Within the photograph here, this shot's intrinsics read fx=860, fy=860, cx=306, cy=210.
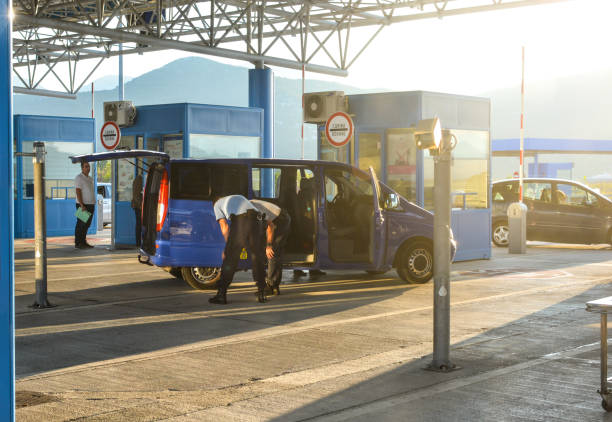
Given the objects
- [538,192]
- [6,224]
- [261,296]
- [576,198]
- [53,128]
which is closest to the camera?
[6,224]

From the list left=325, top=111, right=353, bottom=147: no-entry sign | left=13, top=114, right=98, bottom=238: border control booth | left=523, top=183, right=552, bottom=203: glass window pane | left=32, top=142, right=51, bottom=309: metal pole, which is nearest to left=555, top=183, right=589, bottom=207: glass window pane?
left=523, top=183, right=552, bottom=203: glass window pane

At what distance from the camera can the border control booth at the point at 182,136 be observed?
19.1 metres

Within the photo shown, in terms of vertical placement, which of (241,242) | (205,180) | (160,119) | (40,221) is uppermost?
(160,119)

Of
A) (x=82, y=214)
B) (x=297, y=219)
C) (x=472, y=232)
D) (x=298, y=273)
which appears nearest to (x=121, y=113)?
(x=82, y=214)

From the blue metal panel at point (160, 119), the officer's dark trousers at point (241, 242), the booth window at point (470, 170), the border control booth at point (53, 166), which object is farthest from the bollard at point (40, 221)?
the border control booth at point (53, 166)

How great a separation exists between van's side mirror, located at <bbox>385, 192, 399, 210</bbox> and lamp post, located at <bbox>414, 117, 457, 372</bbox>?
18.2 ft

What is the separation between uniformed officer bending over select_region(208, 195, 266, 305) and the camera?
34.9ft

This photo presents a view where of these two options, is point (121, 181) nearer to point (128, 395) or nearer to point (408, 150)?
point (408, 150)

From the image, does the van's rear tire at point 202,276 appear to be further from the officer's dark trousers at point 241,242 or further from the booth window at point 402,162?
the booth window at point 402,162

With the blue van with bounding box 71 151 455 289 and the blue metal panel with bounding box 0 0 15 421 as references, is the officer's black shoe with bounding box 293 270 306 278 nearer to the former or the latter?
the blue van with bounding box 71 151 455 289

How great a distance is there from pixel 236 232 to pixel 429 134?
14.2 ft

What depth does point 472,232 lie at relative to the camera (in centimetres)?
1698

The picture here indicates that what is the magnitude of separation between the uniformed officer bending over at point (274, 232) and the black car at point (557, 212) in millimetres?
10667

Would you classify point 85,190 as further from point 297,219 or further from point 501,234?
point 501,234
